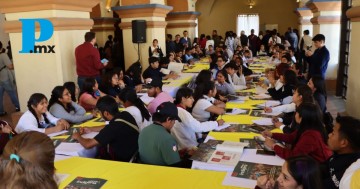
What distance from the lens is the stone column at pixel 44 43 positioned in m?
5.36

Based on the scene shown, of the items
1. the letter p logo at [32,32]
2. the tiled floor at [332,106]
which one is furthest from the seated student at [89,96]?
the tiled floor at [332,106]

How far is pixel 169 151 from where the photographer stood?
2.76m

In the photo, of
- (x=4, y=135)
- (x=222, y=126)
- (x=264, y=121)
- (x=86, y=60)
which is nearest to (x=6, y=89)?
(x=86, y=60)

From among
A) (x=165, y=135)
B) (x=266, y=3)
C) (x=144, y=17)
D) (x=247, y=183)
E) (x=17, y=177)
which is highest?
(x=266, y=3)

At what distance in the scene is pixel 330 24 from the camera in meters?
8.88

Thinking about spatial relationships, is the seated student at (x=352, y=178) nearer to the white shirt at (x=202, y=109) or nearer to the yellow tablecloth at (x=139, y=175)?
the yellow tablecloth at (x=139, y=175)

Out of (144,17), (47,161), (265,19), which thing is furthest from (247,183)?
(265,19)

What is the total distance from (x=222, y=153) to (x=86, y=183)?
43.8 inches

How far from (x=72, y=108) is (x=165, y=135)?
6.52 ft

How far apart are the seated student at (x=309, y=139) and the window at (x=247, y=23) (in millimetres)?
17973

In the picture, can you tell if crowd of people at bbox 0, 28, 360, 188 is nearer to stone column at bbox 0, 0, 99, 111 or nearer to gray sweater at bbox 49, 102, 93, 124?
gray sweater at bbox 49, 102, 93, 124

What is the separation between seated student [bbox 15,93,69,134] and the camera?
366 cm

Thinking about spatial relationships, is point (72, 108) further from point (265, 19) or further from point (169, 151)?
point (265, 19)

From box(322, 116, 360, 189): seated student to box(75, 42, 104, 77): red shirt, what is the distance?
4324 mm
